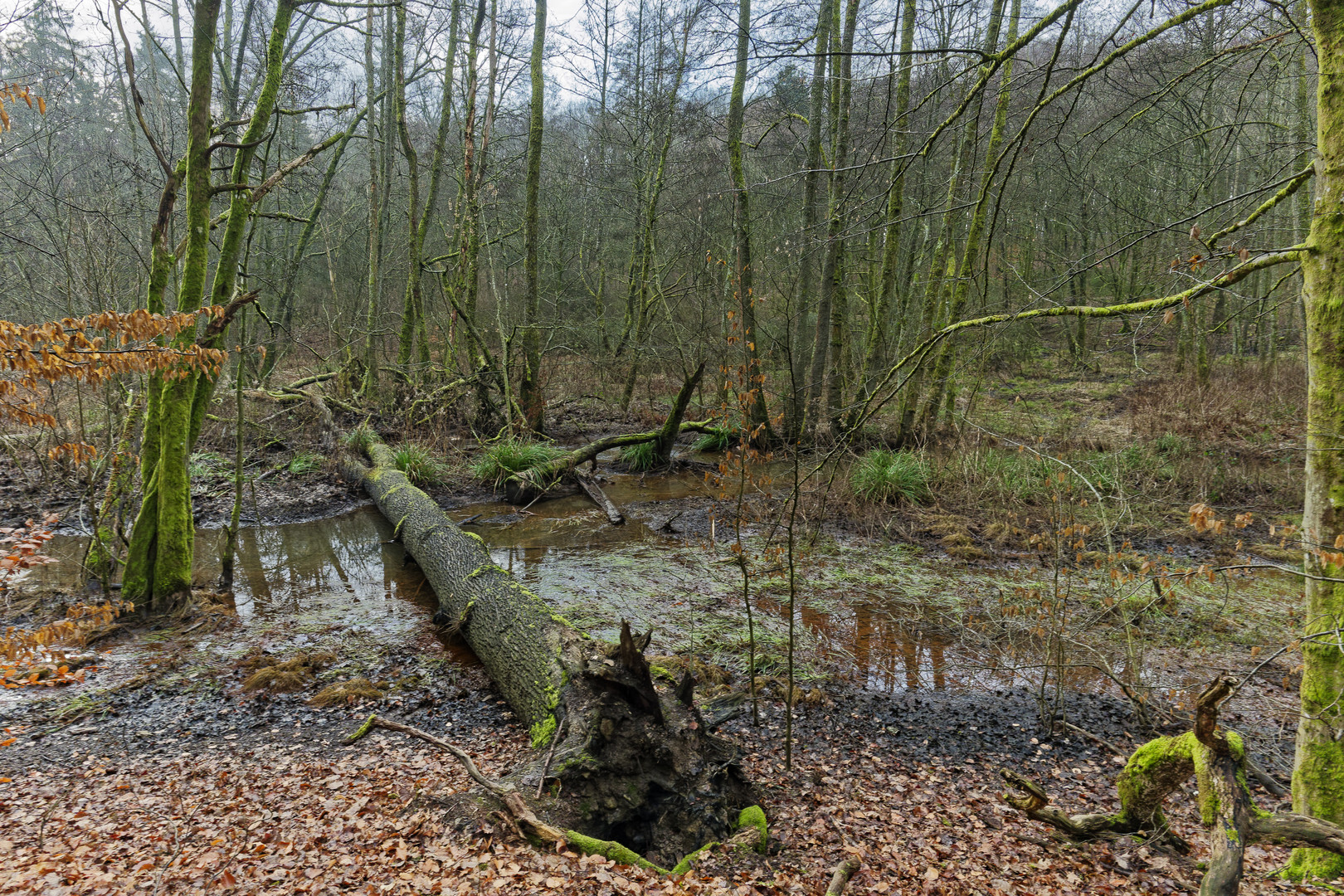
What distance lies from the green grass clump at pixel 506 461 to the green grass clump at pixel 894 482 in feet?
17.0

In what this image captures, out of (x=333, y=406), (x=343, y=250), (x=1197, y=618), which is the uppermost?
(x=343, y=250)

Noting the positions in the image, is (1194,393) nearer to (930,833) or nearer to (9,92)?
(930,833)

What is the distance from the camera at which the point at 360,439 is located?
39.1 ft

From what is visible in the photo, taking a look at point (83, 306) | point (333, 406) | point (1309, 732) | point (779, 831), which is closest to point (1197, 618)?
point (1309, 732)

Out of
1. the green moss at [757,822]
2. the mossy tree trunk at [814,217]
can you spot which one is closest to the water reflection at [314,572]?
the green moss at [757,822]

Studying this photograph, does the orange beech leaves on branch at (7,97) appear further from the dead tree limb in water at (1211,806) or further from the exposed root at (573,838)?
the dead tree limb in water at (1211,806)

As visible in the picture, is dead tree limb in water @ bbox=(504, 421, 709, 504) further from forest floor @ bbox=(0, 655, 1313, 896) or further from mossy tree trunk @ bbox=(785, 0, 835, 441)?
forest floor @ bbox=(0, 655, 1313, 896)

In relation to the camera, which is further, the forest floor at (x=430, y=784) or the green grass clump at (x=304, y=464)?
the green grass clump at (x=304, y=464)

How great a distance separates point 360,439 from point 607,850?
10508 mm

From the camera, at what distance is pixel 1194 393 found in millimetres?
12195

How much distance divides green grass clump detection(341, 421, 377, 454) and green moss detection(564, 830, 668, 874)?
400 inches

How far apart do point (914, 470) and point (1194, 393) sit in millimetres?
6689

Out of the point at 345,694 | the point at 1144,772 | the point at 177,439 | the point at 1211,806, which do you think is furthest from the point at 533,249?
the point at 1211,806

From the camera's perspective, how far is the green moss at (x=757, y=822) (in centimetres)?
326
